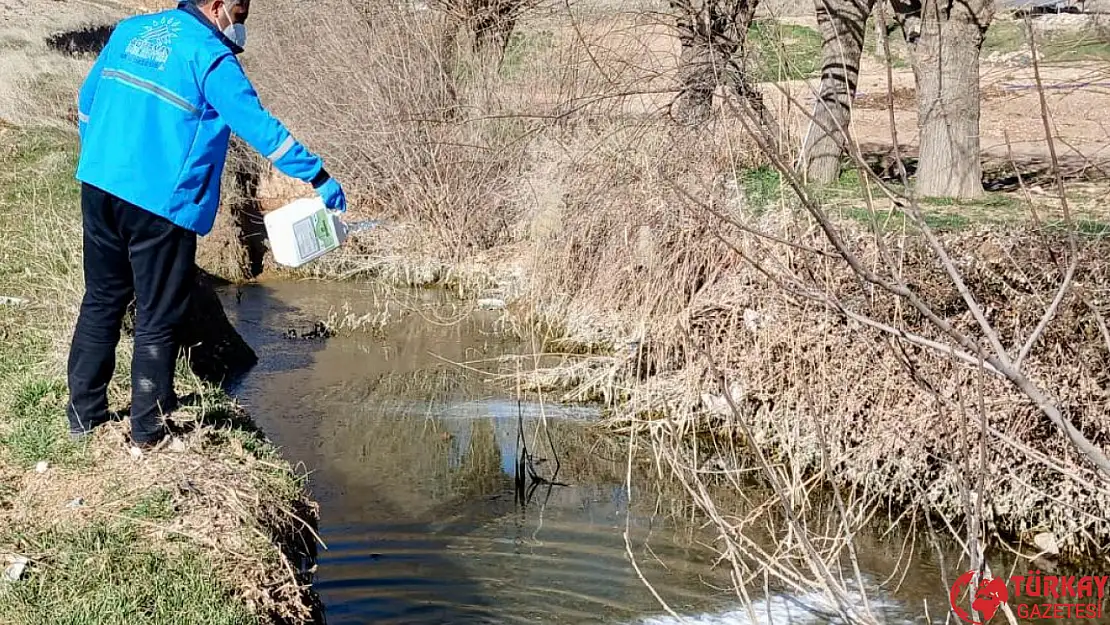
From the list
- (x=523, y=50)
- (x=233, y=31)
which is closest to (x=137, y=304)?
(x=233, y=31)

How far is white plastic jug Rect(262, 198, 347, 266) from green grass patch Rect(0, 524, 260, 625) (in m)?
1.47

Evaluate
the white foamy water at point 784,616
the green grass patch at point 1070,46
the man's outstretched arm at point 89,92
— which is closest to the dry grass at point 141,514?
the man's outstretched arm at point 89,92

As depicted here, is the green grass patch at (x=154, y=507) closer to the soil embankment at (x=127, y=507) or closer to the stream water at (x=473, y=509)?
the soil embankment at (x=127, y=507)

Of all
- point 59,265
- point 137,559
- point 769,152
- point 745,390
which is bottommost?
point 745,390

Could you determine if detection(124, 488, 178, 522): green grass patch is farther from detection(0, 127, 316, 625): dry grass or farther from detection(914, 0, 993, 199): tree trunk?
detection(914, 0, 993, 199): tree trunk

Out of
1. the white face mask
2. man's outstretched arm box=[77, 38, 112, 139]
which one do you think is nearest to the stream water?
man's outstretched arm box=[77, 38, 112, 139]

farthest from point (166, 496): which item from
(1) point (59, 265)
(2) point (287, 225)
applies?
(1) point (59, 265)

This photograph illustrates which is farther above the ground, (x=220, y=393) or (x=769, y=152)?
(x=769, y=152)

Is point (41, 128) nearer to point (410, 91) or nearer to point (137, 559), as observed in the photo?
point (410, 91)

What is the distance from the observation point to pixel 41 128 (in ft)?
45.9

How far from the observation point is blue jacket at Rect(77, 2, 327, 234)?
486 centimetres

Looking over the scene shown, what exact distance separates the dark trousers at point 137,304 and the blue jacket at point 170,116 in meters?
0.11

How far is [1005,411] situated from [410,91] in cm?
826

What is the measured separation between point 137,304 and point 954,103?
7.95 meters
